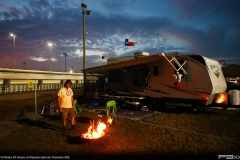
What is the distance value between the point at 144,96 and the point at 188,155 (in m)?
6.83

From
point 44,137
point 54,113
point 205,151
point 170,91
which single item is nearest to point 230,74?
point 170,91

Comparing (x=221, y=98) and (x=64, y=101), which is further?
(x=221, y=98)

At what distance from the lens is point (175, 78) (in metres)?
9.81

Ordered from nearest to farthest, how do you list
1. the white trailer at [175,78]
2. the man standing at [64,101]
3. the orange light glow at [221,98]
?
the man standing at [64,101]
the white trailer at [175,78]
the orange light glow at [221,98]

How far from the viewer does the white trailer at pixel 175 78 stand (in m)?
9.14

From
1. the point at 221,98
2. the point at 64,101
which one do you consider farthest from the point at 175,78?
the point at 64,101

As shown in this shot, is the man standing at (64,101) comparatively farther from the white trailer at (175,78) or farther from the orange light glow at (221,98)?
the orange light glow at (221,98)

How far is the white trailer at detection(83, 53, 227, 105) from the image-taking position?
914 cm

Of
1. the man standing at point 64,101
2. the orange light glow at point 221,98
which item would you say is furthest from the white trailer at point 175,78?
the man standing at point 64,101

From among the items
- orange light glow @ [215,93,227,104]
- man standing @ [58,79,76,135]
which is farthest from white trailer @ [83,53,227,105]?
man standing @ [58,79,76,135]

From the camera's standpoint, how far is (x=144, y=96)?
37.4 feet

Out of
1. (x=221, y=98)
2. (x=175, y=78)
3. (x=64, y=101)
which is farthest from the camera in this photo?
(x=175, y=78)

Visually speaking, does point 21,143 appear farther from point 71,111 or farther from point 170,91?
point 170,91

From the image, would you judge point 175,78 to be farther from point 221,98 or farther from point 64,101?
point 64,101
